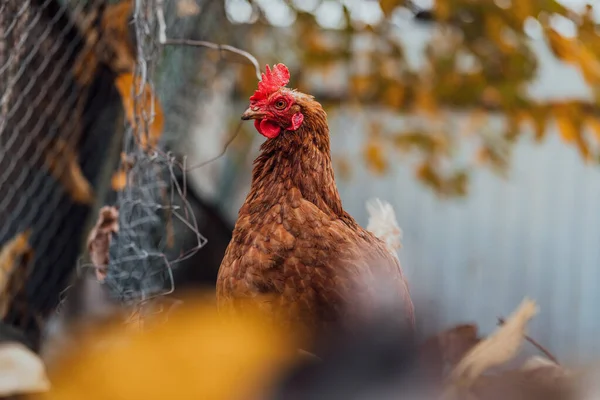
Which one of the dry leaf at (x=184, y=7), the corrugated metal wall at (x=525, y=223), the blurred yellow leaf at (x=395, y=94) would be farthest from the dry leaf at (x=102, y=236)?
the corrugated metal wall at (x=525, y=223)

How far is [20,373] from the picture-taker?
1.05ft

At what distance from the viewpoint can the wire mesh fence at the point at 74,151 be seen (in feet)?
3.21

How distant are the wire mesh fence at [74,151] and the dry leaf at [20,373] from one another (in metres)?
0.54

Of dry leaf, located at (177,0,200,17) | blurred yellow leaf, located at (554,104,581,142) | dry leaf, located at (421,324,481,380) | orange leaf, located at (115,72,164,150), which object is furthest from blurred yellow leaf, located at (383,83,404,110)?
dry leaf, located at (421,324,481,380)

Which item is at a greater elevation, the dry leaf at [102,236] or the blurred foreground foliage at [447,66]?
the blurred foreground foliage at [447,66]

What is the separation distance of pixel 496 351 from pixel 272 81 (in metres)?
0.53

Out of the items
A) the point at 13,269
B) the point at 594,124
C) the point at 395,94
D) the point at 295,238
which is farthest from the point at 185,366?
the point at 395,94

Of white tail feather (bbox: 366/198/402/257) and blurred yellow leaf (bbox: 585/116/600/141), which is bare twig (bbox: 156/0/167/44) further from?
blurred yellow leaf (bbox: 585/116/600/141)

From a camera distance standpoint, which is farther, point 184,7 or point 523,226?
point 523,226

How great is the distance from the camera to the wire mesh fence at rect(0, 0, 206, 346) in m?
0.98

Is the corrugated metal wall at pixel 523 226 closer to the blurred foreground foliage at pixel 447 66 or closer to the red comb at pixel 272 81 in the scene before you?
the blurred foreground foliage at pixel 447 66

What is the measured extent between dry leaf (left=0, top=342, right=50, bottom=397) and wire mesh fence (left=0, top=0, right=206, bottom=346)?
1.78 ft

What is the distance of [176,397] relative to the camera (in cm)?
24

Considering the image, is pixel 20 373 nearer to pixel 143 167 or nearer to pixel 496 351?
pixel 496 351
